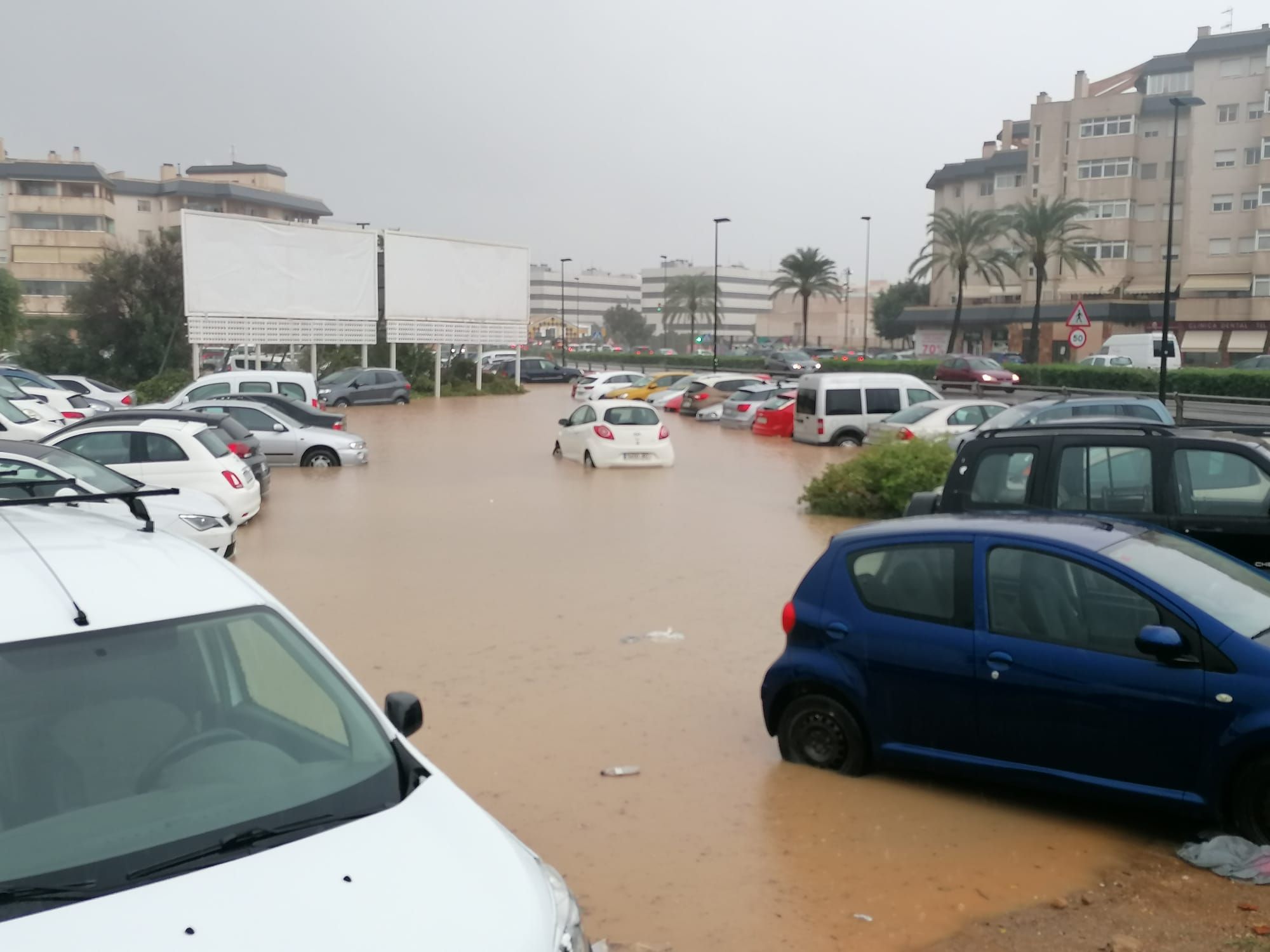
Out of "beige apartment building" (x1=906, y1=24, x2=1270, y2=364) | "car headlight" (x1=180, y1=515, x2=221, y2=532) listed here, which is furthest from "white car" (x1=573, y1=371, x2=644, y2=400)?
"car headlight" (x1=180, y1=515, x2=221, y2=532)

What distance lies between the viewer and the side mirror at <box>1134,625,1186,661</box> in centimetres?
571

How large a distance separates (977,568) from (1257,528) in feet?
10.9

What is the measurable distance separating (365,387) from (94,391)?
404 inches

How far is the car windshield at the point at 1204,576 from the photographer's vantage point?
19.6 ft

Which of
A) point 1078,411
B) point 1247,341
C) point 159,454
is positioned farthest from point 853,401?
point 1247,341

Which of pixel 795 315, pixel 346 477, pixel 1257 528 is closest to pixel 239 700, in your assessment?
pixel 1257 528

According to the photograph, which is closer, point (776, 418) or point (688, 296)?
point (776, 418)

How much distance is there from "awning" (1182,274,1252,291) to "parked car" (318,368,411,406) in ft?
156

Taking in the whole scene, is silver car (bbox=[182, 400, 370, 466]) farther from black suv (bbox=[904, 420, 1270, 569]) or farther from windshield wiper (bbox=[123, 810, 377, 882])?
windshield wiper (bbox=[123, 810, 377, 882])

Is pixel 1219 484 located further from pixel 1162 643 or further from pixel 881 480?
pixel 881 480

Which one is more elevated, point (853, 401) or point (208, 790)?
point (208, 790)

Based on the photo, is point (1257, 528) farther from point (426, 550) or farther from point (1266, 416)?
point (1266, 416)

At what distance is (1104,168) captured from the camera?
3123 inches

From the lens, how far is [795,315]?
142875mm
